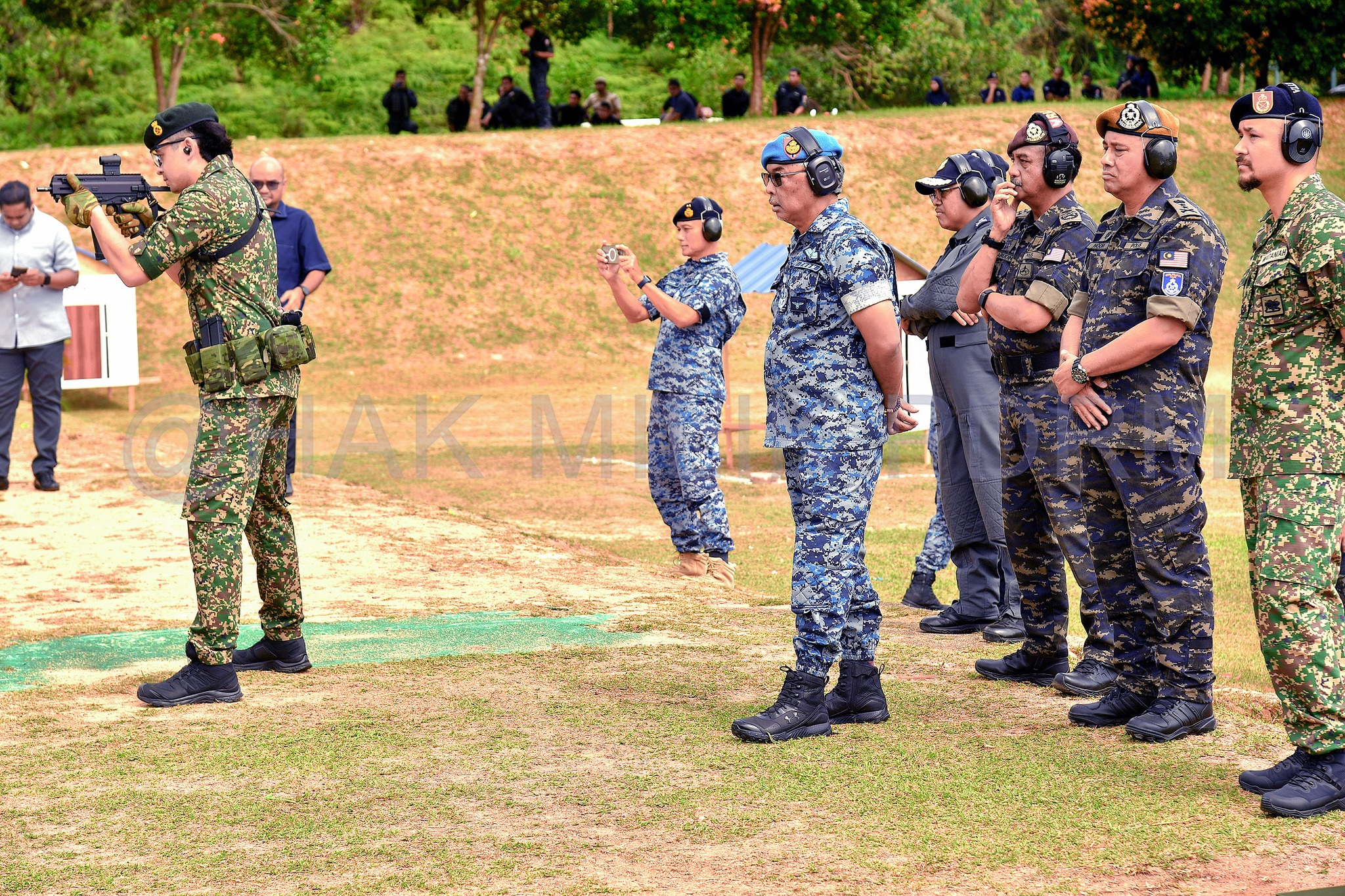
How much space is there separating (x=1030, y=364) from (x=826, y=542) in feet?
4.08

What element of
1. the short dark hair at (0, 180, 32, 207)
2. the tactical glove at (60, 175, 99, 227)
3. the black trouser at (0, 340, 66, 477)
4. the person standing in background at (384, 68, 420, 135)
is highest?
the person standing in background at (384, 68, 420, 135)

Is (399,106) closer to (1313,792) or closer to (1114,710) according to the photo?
(1114,710)

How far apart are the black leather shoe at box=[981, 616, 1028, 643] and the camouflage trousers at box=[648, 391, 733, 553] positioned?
7.07ft

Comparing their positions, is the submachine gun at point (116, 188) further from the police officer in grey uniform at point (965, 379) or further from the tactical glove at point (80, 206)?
the police officer in grey uniform at point (965, 379)

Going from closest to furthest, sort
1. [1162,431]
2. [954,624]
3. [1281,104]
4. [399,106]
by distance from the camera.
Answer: [1281,104] → [1162,431] → [954,624] → [399,106]

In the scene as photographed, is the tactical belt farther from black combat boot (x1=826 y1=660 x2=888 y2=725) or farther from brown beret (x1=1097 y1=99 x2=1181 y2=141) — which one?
black combat boot (x1=826 y1=660 x2=888 y2=725)

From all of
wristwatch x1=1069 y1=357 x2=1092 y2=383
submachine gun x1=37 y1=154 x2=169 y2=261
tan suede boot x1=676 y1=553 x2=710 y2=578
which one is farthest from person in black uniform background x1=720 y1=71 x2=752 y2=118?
wristwatch x1=1069 y1=357 x2=1092 y2=383

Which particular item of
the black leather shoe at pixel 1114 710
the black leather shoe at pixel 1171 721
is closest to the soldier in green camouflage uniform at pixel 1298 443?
the black leather shoe at pixel 1171 721

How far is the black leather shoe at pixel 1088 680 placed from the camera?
17.2 ft

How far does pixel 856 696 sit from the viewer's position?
195 inches

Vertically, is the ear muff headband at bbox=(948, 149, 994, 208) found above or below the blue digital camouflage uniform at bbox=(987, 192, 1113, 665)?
above

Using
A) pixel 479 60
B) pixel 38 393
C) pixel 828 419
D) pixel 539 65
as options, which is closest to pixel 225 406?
pixel 828 419

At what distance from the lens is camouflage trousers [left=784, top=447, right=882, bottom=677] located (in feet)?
15.3

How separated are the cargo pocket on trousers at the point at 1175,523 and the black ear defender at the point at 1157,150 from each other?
1.09 meters
